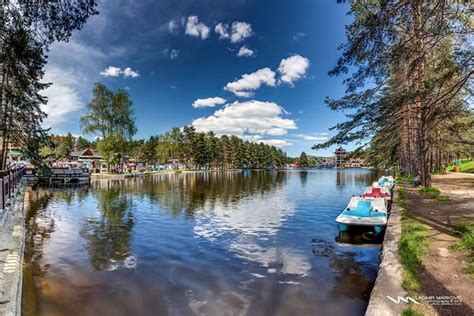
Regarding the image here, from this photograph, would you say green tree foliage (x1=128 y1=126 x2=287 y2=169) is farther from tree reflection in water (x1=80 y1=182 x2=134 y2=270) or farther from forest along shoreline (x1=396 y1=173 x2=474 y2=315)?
forest along shoreline (x1=396 y1=173 x2=474 y2=315)

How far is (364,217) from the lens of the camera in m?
13.3

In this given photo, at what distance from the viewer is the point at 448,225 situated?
9.82 metres

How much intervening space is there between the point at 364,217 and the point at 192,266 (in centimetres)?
783

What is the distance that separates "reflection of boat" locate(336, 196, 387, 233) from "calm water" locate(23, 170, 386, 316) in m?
0.87

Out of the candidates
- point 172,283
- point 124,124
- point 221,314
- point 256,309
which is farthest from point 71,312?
point 124,124

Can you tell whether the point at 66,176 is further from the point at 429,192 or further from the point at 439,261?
the point at 439,261

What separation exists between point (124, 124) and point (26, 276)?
48557 millimetres

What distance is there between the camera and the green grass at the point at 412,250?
5.92 metres

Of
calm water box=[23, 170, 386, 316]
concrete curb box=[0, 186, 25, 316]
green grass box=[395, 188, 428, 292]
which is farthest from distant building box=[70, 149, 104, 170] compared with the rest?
green grass box=[395, 188, 428, 292]

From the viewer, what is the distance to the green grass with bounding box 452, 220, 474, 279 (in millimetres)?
6289

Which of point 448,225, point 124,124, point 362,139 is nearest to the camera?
point 448,225

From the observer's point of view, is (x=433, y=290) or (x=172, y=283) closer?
(x=433, y=290)

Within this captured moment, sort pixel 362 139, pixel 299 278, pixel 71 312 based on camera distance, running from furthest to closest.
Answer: pixel 362 139 → pixel 299 278 → pixel 71 312

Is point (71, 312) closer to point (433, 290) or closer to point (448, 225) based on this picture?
point (433, 290)
